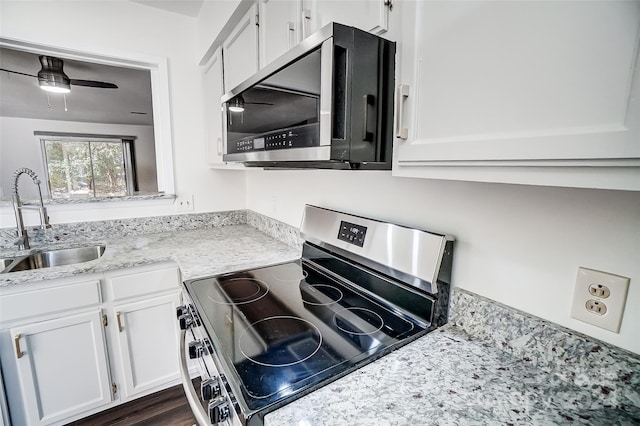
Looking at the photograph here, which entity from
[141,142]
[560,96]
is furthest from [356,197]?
[141,142]

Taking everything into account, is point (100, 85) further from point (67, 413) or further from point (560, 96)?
point (560, 96)

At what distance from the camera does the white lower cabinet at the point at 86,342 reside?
1367mm

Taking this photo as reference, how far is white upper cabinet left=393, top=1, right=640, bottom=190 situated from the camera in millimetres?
372

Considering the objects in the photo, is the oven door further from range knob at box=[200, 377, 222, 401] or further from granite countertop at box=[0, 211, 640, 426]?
granite countertop at box=[0, 211, 640, 426]

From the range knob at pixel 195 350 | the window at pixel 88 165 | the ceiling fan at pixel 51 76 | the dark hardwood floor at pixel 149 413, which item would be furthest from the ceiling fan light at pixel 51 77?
the window at pixel 88 165

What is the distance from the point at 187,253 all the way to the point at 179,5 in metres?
1.63

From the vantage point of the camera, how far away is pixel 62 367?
147cm

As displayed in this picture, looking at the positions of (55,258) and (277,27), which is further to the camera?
(55,258)

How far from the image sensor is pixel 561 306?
666mm

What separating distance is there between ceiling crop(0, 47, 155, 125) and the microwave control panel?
2.10 meters

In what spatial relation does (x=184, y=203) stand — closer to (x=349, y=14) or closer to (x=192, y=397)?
(x=192, y=397)

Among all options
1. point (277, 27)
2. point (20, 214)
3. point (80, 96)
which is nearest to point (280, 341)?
point (277, 27)

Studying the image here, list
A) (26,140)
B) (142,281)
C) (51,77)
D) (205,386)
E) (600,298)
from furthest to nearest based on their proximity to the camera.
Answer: (26,140), (51,77), (142,281), (205,386), (600,298)

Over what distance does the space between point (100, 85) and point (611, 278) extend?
3.56m
